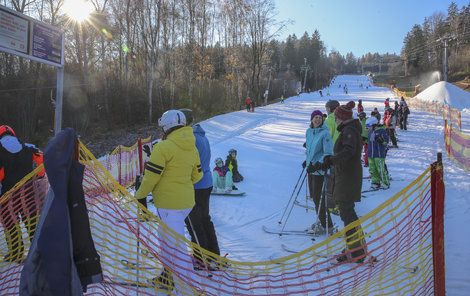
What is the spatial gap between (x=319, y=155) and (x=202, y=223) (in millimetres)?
2043

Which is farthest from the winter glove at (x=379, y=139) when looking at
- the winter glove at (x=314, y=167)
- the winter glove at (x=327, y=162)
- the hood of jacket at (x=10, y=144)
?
the hood of jacket at (x=10, y=144)

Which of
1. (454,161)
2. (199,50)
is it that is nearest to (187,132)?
(454,161)

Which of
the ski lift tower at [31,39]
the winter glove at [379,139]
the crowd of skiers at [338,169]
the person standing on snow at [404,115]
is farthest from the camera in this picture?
the person standing on snow at [404,115]

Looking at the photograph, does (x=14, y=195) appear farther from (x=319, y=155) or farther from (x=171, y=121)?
(x=319, y=155)

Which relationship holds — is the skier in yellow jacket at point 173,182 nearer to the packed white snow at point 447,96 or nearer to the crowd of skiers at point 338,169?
the crowd of skiers at point 338,169

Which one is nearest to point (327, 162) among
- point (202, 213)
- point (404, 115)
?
point (202, 213)

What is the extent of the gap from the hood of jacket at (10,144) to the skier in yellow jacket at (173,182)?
1.96 metres

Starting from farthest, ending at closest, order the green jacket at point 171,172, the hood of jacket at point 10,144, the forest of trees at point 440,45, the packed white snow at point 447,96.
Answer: the forest of trees at point 440,45 < the packed white snow at point 447,96 < the hood of jacket at point 10,144 < the green jacket at point 171,172

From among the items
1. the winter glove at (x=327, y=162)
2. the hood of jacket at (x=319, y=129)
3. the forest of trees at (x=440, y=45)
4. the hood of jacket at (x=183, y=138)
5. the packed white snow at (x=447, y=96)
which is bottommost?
the winter glove at (x=327, y=162)

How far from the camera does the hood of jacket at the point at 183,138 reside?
3.73m

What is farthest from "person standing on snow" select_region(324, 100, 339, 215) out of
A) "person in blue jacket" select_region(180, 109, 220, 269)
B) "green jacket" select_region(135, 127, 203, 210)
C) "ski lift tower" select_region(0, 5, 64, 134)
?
"ski lift tower" select_region(0, 5, 64, 134)

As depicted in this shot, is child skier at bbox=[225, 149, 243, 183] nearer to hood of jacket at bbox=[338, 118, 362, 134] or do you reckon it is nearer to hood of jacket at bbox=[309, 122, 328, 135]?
hood of jacket at bbox=[309, 122, 328, 135]

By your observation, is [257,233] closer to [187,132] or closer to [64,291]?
[187,132]

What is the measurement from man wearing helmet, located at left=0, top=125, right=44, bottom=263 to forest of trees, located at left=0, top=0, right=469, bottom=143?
1958cm
